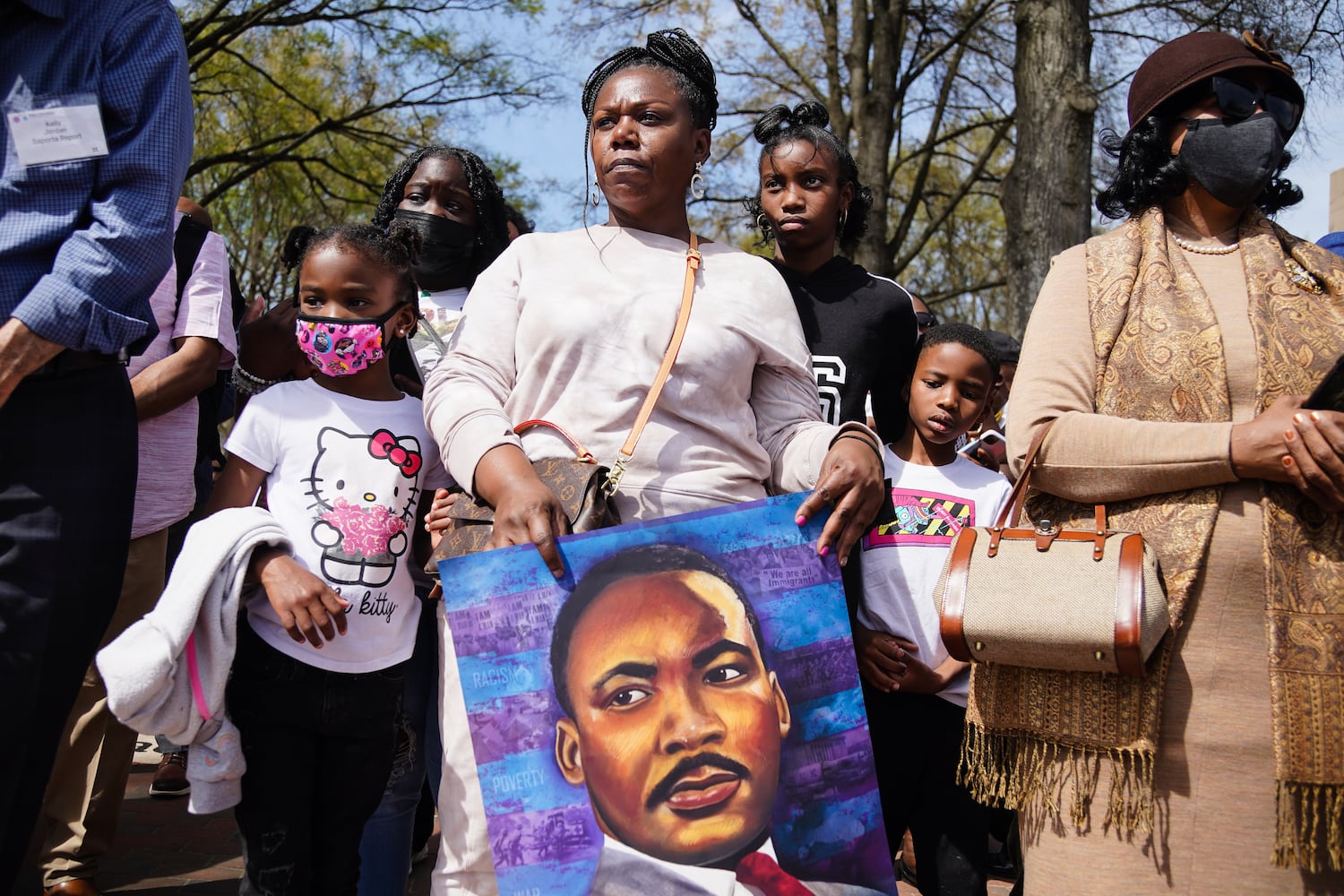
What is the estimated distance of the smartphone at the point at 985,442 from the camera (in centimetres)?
368

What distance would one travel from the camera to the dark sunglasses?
8.15 feet

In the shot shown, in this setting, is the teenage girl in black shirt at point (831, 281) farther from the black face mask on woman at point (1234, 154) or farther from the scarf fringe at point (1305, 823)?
the scarf fringe at point (1305, 823)

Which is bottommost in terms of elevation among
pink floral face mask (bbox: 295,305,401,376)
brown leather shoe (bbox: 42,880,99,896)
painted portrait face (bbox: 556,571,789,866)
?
brown leather shoe (bbox: 42,880,99,896)

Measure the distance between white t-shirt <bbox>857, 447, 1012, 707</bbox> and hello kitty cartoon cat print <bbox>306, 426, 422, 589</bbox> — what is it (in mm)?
1298

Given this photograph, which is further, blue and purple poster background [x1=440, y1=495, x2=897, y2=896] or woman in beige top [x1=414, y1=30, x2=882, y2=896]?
woman in beige top [x1=414, y1=30, x2=882, y2=896]

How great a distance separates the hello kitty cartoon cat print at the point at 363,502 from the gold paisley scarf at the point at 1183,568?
1.44 m

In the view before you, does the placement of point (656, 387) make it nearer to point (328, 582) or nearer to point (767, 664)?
point (767, 664)

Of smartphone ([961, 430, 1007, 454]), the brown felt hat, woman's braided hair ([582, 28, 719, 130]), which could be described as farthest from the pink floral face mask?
the brown felt hat

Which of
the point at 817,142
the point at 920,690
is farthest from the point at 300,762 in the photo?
the point at 817,142

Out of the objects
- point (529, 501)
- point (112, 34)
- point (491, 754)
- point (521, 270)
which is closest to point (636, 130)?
point (521, 270)

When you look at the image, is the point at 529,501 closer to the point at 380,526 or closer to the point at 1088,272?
the point at 380,526

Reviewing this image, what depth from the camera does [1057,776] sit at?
2.37 metres

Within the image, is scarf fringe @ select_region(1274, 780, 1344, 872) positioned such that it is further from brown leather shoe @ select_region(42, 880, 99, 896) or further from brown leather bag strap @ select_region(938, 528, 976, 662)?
brown leather shoe @ select_region(42, 880, 99, 896)

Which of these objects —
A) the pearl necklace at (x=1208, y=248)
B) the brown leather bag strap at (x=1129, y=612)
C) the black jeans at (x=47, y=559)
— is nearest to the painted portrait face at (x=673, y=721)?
the brown leather bag strap at (x=1129, y=612)
